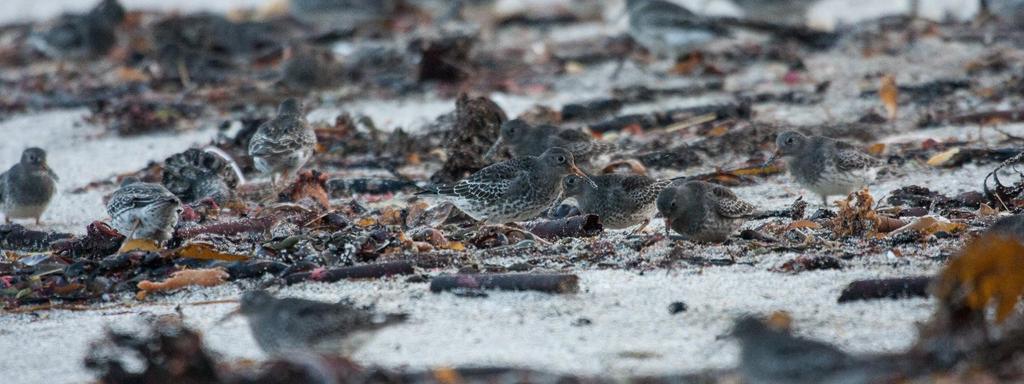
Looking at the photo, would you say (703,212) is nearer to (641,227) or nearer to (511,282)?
(641,227)

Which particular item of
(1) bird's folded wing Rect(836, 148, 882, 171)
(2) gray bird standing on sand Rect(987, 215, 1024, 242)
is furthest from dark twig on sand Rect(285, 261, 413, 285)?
(1) bird's folded wing Rect(836, 148, 882, 171)

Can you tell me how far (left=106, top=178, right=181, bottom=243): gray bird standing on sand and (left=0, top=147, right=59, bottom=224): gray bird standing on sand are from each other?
4.67ft

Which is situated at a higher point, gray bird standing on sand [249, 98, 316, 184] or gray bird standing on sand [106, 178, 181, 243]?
gray bird standing on sand [106, 178, 181, 243]

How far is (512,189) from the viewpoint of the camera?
7582 mm

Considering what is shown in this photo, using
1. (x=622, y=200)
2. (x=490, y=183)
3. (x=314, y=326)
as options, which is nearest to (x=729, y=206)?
(x=622, y=200)

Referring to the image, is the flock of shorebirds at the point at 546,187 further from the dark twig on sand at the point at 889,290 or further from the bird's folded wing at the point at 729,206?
the dark twig on sand at the point at 889,290

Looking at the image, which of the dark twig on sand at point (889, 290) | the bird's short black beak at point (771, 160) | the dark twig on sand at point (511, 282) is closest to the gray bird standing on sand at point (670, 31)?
the bird's short black beak at point (771, 160)

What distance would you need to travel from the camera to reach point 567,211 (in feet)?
26.6

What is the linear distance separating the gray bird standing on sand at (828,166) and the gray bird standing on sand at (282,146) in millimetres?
3060

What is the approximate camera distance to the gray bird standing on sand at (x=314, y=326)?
4707 mm

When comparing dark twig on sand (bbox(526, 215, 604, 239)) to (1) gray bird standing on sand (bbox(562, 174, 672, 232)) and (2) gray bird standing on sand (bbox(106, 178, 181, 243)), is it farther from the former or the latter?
(2) gray bird standing on sand (bbox(106, 178, 181, 243))

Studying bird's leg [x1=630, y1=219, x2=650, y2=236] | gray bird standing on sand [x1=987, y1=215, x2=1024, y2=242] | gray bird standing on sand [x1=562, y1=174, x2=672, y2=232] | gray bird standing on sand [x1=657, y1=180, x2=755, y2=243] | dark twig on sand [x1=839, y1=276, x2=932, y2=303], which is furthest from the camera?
gray bird standing on sand [x1=562, y1=174, x2=672, y2=232]

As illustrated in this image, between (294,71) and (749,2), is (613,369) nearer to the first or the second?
(294,71)

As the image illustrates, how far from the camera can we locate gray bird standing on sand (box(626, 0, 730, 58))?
12.6 meters
